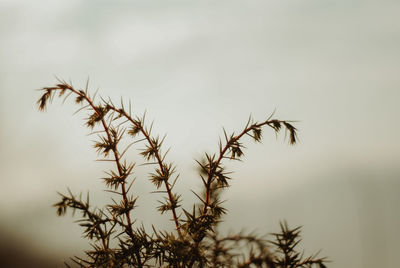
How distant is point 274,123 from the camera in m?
2.12

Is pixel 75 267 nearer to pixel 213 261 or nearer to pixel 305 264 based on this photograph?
pixel 213 261

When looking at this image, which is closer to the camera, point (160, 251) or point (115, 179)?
point (160, 251)

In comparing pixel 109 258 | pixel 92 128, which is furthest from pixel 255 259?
pixel 92 128

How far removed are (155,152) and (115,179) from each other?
1.01 ft

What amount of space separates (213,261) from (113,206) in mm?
731

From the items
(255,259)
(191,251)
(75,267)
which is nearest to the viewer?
(255,259)

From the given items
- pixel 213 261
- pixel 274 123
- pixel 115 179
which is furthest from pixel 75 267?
pixel 274 123

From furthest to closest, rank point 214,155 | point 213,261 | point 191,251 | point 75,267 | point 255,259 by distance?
1. point 214,155
2. point 75,267
3. point 191,251
4. point 213,261
5. point 255,259

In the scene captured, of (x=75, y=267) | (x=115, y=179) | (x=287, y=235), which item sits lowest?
(x=75, y=267)

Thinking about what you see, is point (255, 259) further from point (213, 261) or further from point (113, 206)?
point (113, 206)

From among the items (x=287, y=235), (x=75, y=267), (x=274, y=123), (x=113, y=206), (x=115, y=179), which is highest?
(x=274, y=123)

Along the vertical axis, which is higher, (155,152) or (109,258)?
(155,152)

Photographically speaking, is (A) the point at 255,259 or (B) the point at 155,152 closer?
(A) the point at 255,259

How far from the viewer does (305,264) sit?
166 cm
